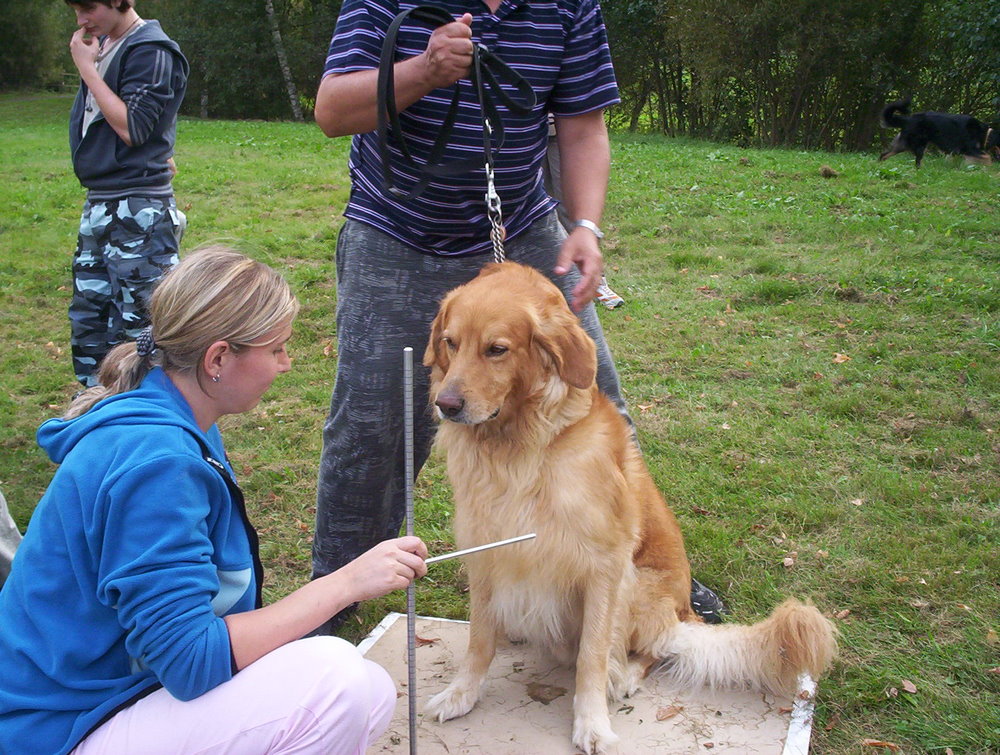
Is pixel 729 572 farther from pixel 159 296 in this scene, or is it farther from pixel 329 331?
pixel 329 331

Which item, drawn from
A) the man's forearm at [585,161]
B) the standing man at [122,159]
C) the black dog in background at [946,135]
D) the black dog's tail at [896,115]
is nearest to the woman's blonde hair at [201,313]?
the man's forearm at [585,161]

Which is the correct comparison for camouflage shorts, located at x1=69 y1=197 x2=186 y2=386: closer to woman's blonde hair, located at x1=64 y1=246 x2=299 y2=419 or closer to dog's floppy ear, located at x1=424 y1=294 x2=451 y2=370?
dog's floppy ear, located at x1=424 y1=294 x2=451 y2=370

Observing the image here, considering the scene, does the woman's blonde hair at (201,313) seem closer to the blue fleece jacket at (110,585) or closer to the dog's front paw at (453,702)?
the blue fleece jacket at (110,585)

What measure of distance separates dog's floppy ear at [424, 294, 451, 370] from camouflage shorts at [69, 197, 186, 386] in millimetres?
2220

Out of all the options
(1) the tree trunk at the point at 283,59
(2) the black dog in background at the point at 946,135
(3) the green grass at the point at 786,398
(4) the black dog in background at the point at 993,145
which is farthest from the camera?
(1) the tree trunk at the point at 283,59

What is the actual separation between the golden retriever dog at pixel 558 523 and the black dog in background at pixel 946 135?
1422 centimetres

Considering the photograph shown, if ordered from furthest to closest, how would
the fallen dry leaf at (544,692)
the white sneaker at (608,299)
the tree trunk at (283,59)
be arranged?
the tree trunk at (283,59) → the white sneaker at (608,299) → the fallen dry leaf at (544,692)

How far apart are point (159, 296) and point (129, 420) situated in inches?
12.2

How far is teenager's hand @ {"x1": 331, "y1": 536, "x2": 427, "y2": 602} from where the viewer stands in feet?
6.22

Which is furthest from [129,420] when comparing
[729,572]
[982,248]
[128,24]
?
[982,248]

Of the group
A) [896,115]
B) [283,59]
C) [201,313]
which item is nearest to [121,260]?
[201,313]

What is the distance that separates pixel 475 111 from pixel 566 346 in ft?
2.59

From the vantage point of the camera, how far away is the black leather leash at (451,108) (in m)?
2.43

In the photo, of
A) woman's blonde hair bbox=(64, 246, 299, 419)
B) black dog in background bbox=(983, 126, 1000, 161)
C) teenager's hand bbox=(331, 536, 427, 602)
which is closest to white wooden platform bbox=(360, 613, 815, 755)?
teenager's hand bbox=(331, 536, 427, 602)
